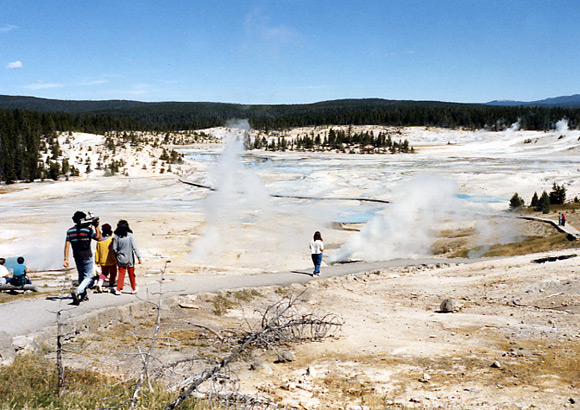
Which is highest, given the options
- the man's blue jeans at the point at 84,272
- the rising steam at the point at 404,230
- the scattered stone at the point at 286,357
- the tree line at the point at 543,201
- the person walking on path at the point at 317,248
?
the man's blue jeans at the point at 84,272

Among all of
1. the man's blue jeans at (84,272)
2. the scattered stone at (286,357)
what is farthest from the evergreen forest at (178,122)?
the scattered stone at (286,357)

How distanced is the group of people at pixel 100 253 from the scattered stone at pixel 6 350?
1777 millimetres

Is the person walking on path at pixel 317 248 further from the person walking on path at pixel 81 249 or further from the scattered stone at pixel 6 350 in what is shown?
the scattered stone at pixel 6 350

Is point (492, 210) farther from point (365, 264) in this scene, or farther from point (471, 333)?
point (471, 333)

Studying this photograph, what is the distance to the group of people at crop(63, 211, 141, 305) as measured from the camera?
28.9 feet

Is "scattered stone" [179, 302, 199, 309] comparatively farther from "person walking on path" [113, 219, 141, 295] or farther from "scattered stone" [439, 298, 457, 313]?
"scattered stone" [439, 298, 457, 313]

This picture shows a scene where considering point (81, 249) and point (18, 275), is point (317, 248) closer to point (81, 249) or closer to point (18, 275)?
point (81, 249)

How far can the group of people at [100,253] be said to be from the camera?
8812 mm

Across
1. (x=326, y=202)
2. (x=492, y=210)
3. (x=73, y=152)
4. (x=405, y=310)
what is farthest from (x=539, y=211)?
(x=73, y=152)

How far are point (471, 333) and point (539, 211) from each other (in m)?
19.8

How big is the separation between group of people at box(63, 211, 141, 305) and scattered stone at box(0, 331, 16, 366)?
178cm

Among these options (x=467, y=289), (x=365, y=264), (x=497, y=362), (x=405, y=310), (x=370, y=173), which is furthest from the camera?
(x=370, y=173)

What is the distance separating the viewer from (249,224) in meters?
25.5

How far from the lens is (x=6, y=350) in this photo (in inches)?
266
